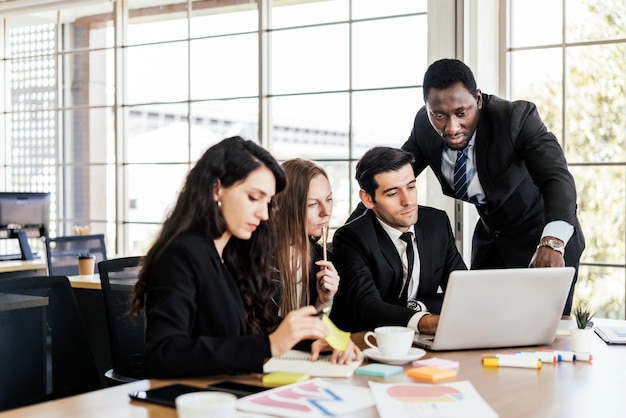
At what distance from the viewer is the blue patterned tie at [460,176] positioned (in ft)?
9.09

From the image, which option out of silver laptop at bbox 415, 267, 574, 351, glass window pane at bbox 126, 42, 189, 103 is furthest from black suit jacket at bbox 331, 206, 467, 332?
glass window pane at bbox 126, 42, 189, 103

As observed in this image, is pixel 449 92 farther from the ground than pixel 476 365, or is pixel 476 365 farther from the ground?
pixel 449 92

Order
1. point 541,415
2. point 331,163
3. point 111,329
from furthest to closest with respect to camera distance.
Answer: point 331,163
point 111,329
point 541,415

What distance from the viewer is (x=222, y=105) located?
5840 millimetres

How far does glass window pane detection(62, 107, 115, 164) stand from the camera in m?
6.57

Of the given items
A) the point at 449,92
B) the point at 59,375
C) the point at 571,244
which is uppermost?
the point at 449,92

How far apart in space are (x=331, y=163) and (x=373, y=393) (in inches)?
150

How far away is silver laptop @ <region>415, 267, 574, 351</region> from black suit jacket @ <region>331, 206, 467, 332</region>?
342mm

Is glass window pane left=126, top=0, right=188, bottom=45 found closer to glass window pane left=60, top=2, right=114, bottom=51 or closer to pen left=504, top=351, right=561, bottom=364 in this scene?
glass window pane left=60, top=2, right=114, bottom=51

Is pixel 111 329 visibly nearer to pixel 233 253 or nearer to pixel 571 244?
pixel 233 253

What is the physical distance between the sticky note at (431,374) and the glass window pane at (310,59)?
3.66 meters

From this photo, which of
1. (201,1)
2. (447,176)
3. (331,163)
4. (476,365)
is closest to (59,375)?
(476,365)

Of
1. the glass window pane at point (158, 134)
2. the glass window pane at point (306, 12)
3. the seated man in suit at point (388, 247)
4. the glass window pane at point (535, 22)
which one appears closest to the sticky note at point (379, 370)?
the seated man in suit at point (388, 247)

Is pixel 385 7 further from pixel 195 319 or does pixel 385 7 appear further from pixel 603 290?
pixel 195 319
